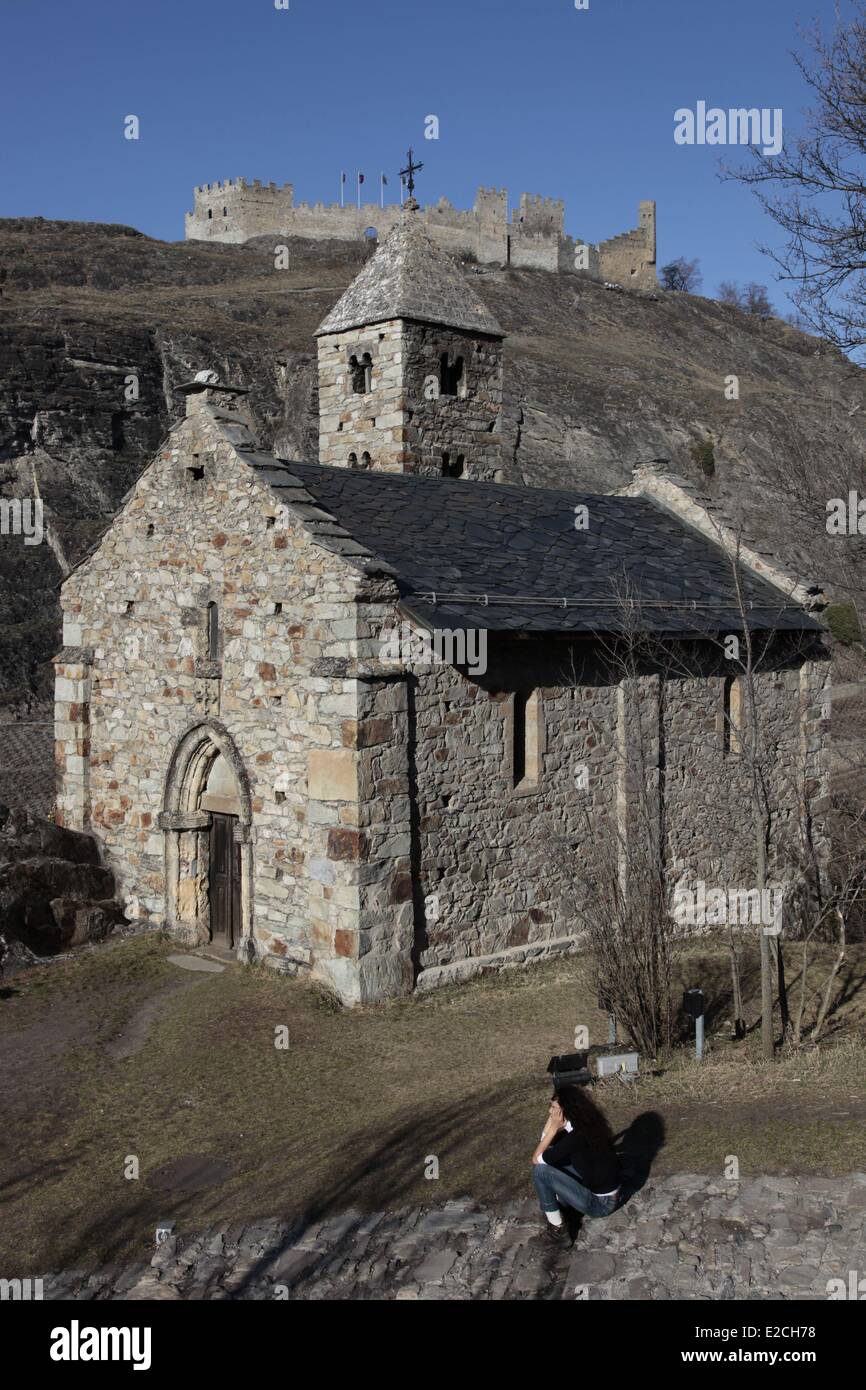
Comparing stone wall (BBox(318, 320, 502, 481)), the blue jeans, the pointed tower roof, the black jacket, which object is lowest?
the blue jeans

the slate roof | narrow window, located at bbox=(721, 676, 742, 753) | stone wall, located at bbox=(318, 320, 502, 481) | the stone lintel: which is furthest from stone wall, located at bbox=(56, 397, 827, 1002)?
stone wall, located at bbox=(318, 320, 502, 481)

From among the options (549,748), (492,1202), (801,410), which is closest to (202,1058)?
(492,1202)

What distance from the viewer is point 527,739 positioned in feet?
46.5

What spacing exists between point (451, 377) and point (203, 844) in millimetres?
9520

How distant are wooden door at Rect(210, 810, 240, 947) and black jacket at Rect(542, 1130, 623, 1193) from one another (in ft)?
26.4

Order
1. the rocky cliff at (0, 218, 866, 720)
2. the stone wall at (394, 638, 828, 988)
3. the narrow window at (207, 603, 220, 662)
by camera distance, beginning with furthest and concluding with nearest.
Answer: the rocky cliff at (0, 218, 866, 720) < the narrow window at (207, 603, 220, 662) < the stone wall at (394, 638, 828, 988)

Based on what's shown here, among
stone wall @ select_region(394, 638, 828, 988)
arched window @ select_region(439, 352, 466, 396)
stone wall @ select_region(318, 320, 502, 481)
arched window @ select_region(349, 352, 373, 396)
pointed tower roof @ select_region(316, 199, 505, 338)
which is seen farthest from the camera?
arched window @ select_region(439, 352, 466, 396)

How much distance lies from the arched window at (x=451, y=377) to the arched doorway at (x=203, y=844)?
838cm

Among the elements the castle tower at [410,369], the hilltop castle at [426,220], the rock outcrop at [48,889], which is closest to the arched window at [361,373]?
the castle tower at [410,369]

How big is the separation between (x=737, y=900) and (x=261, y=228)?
76.4 metres

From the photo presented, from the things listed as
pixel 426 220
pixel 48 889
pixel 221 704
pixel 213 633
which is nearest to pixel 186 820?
pixel 221 704

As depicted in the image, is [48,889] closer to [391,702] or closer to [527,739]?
[391,702]

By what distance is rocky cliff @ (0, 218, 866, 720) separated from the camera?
113 ft

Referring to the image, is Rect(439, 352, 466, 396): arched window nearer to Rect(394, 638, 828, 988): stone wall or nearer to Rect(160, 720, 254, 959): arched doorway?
Rect(394, 638, 828, 988): stone wall
